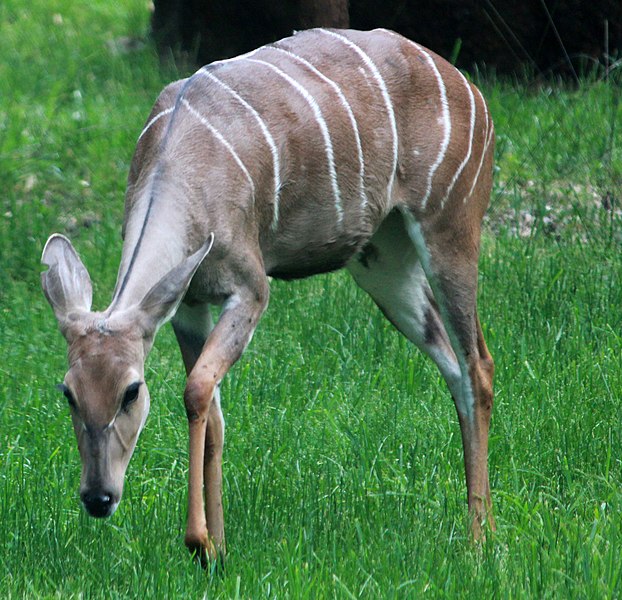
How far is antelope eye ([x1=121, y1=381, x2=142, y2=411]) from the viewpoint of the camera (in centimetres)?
335

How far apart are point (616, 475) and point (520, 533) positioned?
0.58 meters

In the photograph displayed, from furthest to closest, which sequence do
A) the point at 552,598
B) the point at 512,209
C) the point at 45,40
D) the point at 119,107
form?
the point at 45,40
the point at 119,107
the point at 512,209
the point at 552,598

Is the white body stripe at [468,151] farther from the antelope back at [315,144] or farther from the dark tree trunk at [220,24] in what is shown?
the dark tree trunk at [220,24]

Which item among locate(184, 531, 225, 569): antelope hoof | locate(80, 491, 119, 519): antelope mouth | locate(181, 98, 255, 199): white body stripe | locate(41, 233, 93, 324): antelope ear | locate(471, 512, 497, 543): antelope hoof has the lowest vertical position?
locate(471, 512, 497, 543): antelope hoof

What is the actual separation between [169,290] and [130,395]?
0.29 metres

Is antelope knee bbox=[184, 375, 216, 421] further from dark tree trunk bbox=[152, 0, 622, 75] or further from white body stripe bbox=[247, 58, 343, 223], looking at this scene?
dark tree trunk bbox=[152, 0, 622, 75]

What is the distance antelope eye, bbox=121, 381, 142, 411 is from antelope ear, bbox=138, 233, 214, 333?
164mm

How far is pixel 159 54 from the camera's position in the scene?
29.9 feet

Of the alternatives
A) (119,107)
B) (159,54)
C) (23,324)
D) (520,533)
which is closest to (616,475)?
(520,533)

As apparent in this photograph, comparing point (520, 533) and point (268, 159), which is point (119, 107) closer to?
point (268, 159)

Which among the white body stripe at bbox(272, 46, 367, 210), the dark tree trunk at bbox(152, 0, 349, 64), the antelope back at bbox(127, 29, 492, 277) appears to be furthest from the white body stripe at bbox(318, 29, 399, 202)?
the dark tree trunk at bbox(152, 0, 349, 64)

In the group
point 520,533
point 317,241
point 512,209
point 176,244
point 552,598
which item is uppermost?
point 176,244

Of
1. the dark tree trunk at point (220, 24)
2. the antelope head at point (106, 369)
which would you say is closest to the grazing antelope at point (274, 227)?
the antelope head at point (106, 369)

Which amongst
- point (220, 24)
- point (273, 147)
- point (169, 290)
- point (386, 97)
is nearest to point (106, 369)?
point (169, 290)
